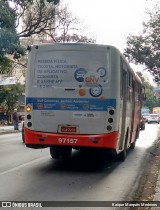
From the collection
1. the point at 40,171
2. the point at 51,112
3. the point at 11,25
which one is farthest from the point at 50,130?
the point at 11,25

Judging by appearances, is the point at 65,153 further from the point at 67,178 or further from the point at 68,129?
the point at 67,178

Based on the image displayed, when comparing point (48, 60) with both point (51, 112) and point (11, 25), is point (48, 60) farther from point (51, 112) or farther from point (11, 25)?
point (11, 25)

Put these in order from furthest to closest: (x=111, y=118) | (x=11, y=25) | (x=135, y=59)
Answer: (x=135, y=59) < (x=11, y=25) < (x=111, y=118)

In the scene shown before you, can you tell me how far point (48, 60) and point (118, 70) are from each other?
6.25 ft

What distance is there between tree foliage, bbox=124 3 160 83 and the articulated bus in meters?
12.4

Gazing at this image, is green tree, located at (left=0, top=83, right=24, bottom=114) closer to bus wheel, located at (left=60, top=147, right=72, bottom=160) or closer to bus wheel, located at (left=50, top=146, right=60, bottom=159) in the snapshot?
bus wheel, located at (left=50, top=146, right=60, bottom=159)

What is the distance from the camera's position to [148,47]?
75.7 feet

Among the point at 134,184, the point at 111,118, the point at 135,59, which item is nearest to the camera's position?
the point at 134,184

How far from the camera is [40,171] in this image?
35.3 ft

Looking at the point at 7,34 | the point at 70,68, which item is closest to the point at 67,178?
the point at 70,68

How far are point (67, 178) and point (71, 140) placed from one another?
1078 mm

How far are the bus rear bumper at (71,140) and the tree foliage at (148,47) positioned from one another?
43.6ft

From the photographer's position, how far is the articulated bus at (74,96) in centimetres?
1035

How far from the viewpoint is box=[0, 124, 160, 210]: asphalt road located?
779 cm
